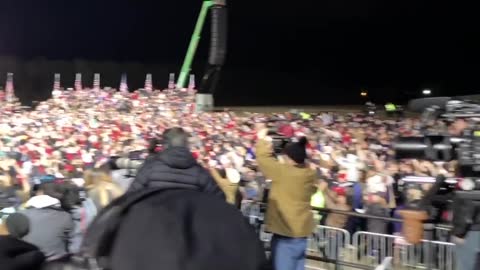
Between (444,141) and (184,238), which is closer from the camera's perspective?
(184,238)

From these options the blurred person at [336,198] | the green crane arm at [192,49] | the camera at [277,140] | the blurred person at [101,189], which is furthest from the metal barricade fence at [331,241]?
the green crane arm at [192,49]

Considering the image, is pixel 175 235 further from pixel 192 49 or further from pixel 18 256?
pixel 192 49

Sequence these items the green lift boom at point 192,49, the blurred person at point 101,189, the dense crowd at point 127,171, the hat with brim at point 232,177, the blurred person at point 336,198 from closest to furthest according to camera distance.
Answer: the dense crowd at point 127,171
the blurred person at point 101,189
the hat with brim at point 232,177
the blurred person at point 336,198
the green lift boom at point 192,49

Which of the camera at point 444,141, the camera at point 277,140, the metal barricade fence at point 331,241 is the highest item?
the camera at point 444,141

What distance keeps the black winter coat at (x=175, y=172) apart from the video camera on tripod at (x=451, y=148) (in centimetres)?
100

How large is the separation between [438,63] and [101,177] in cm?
3471

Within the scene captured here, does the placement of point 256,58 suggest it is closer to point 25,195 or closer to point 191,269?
point 25,195

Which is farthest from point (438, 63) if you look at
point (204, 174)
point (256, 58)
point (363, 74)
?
point (204, 174)

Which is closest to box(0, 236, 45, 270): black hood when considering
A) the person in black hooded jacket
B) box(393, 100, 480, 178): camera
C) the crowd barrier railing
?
the person in black hooded jacket

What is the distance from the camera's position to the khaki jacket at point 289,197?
4.81 metres

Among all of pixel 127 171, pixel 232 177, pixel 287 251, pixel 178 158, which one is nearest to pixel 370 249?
pixel 232 177

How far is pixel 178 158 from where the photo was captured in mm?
2148

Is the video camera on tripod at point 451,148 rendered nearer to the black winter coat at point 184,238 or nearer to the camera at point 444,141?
the camera at point 444,141

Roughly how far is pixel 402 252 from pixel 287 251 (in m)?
1.69
